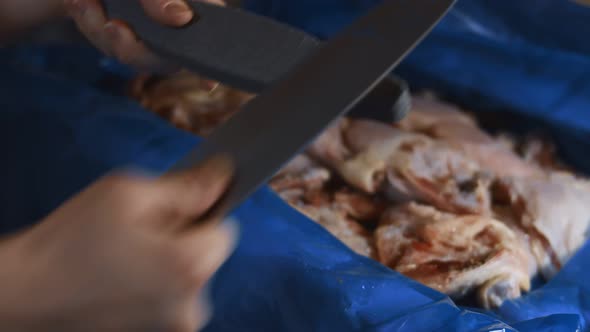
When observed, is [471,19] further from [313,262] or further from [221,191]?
[221,191]

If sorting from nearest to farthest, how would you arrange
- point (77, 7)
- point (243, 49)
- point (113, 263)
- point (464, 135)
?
point (113, 263), point (243, 49), point (77, 7), point (464, 135)

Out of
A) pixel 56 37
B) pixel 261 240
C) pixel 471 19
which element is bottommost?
pixel 56 37

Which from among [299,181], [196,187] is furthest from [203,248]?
[299,181]

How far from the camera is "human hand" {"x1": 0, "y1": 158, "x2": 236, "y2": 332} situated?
36 cm

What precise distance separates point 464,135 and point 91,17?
0.53m

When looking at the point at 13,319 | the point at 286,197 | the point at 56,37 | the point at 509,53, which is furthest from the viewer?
the point at 56,37

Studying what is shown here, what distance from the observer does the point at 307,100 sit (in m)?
0.45

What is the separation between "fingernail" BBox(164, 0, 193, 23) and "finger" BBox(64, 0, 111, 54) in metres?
0.12

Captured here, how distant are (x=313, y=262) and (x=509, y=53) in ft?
1.68

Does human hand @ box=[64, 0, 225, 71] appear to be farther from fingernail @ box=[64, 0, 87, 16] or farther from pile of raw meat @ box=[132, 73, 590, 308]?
pile of raw meat @ box=[132, 73, 590, 308]

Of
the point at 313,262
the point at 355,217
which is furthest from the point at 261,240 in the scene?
the point at 355,217

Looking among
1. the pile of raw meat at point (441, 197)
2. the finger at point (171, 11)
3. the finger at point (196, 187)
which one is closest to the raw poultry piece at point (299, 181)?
the pile of raw meat at point (441, 197)

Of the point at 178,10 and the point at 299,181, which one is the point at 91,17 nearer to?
the point at 178,10

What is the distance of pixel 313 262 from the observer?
604 mm
